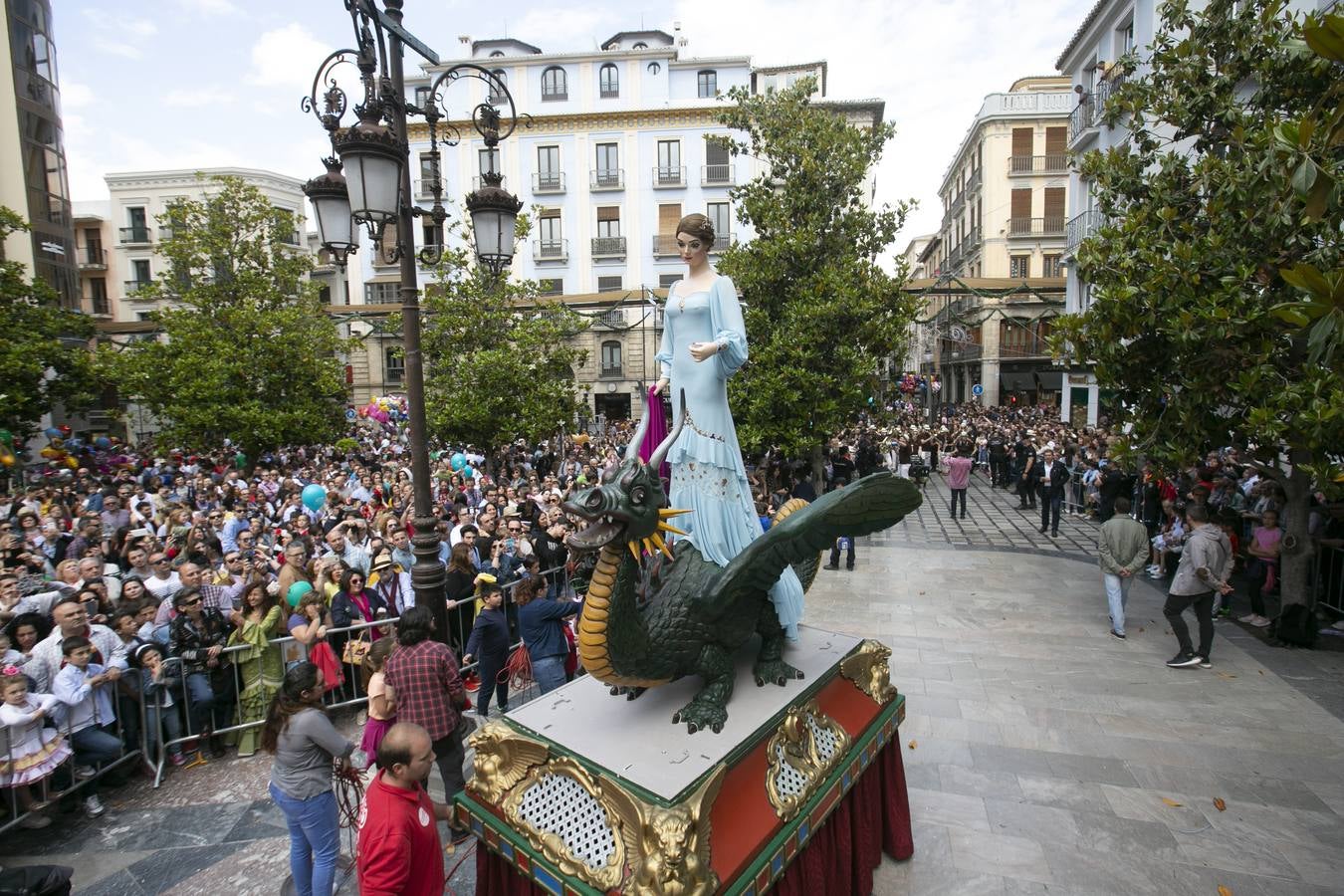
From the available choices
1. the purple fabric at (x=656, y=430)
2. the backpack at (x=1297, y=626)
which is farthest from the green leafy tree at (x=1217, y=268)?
the purple fabric at (x=656, y=430)

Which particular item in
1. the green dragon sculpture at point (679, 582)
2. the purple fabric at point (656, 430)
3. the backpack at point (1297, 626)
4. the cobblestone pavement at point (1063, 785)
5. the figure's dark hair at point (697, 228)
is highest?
the figure's dark hair at point (697, 228)

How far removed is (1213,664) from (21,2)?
31.9 meters

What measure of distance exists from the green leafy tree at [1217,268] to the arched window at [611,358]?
77.9 feet

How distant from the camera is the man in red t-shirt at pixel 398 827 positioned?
263 cm

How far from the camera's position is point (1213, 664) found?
662cm

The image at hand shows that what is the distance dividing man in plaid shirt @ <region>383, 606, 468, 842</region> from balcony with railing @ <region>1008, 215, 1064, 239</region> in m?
32.7

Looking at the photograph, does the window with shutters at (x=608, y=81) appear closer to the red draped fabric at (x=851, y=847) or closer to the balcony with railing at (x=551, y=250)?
→ the balcony with railing at (x=551, y=250)

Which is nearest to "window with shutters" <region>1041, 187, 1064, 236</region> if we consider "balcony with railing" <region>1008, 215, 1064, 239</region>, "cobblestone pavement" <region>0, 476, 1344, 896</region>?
"balcony with railing" <region>1008, 215, 1064, 239</region>

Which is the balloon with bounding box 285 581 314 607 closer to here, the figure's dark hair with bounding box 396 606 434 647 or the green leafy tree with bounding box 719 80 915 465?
the figure's dark hair with bounding box 396 606 434 647

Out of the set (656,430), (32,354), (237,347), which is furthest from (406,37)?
(32,354)

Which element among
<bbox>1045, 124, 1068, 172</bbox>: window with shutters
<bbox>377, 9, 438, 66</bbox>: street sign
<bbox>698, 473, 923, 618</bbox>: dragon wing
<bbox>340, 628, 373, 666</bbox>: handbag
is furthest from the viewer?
<bbox>1045, 124, 1068, 172</bbox>: window with shutters

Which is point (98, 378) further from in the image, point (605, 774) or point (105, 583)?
point (605, 774)

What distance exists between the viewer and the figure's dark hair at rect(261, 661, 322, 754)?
11.3ft

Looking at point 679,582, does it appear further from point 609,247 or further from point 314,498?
point 609,247
